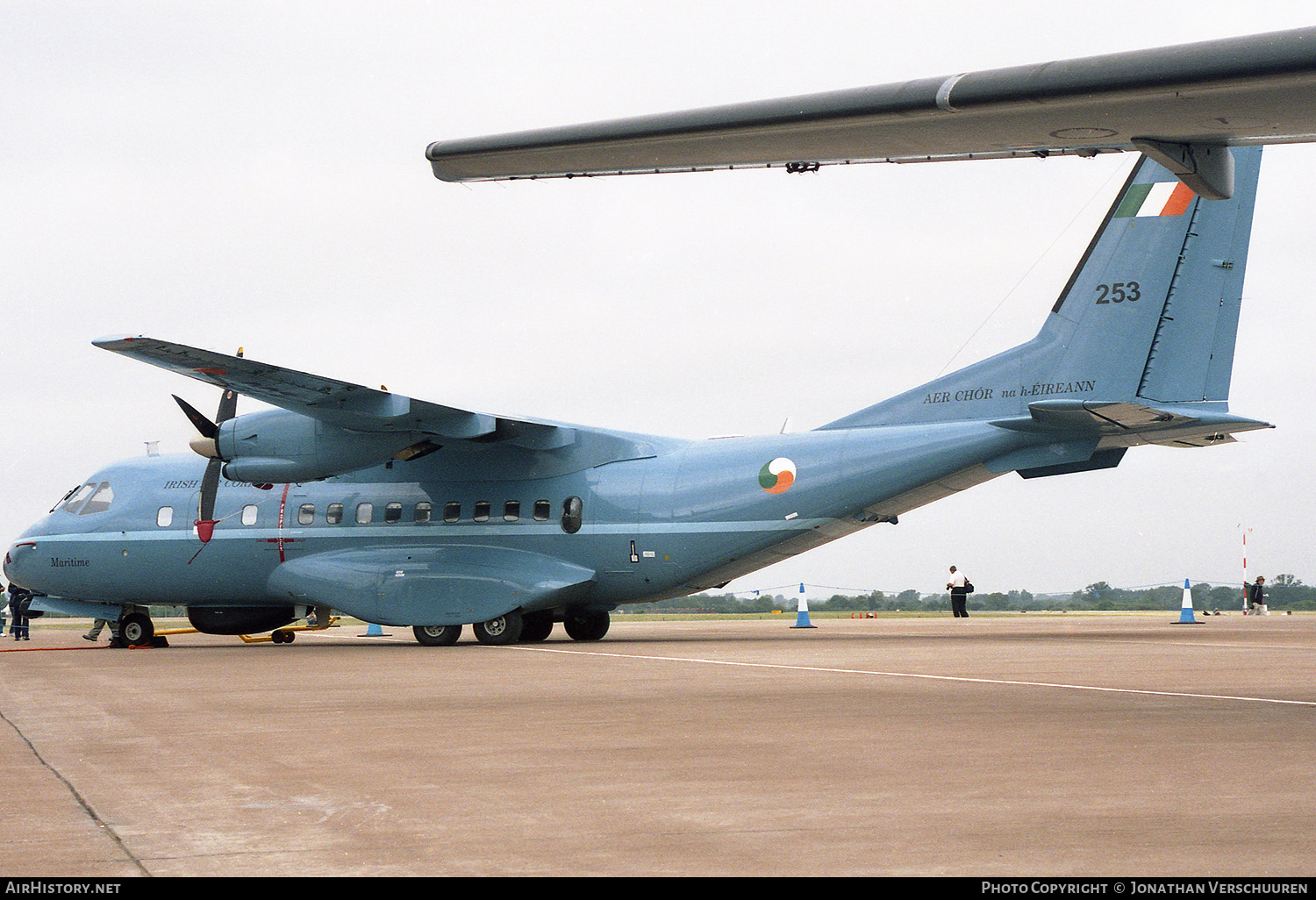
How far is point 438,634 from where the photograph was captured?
69.8ft

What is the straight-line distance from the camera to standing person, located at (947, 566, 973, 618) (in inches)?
1437

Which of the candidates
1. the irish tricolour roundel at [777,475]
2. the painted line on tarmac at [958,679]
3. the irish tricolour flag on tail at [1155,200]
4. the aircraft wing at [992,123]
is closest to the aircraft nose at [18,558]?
the painted line on tarmac at [958,679]

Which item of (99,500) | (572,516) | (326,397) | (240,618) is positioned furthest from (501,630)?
(99,500)

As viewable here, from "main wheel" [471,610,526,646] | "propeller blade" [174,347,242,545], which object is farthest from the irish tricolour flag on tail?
"propeller blade" [174,347,242,545]

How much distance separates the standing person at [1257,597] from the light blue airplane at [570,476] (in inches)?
1054

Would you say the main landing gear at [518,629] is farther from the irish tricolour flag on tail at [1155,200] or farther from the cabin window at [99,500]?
the irish tricolour flag on tail at [1155,200]

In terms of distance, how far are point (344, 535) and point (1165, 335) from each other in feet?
45.1

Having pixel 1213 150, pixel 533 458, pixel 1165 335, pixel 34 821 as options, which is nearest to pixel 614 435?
pixel 533 458

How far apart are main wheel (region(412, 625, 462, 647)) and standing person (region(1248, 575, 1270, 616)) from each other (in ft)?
102

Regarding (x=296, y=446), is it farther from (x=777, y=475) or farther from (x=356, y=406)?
(x=777, y=475)

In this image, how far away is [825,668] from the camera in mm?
14000

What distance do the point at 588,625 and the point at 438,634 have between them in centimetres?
276

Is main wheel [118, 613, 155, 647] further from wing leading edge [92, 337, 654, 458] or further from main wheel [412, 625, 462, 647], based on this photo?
wing leading edge [92, 337, 654, 458]

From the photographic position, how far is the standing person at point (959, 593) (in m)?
36.5
